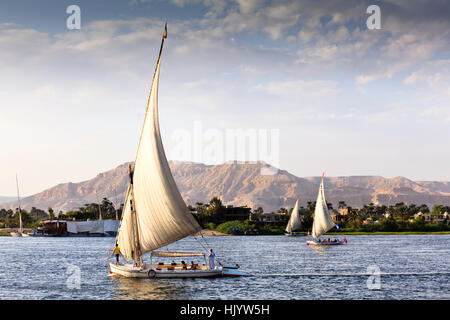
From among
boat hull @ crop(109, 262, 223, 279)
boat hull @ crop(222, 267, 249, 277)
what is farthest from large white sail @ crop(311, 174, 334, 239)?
boat hull @ crop(109, 262, 223, 279)

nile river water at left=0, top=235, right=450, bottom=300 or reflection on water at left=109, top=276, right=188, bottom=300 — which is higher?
reflection on water at left=109, top=276, right=188, bottom=300

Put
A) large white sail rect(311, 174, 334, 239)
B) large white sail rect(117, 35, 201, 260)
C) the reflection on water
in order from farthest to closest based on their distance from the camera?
1. large white sail rect(311, 174, 334, 239)
2. large white sail rect(117, 35, 201, 260)
3. the reflection on water

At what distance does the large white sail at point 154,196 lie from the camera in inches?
1742

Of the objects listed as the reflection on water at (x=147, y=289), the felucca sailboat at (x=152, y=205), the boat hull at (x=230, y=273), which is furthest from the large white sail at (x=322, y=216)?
the felucca sailboat at (x=152, y=205)

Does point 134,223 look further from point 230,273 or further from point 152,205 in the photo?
point 230,273

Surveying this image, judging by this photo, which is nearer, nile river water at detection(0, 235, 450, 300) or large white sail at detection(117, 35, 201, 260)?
nile river water at detection(0, 235, 450, 300)

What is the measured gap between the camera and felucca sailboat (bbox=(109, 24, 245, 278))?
146ft

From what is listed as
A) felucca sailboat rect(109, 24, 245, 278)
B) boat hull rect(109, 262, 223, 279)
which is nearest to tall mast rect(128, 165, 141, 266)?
felucca sailboat rect(109, 24, 245, 278)

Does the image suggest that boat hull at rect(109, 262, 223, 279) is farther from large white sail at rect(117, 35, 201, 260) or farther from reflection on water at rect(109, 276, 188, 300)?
large white sail at rect(117, 35, 201, 260)

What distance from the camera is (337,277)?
179 ft

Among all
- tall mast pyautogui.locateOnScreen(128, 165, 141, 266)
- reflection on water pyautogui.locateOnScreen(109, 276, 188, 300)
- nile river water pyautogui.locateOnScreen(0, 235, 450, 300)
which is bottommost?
nile river water pyautogui.locateOnScreen(0, 235, 450, 300)

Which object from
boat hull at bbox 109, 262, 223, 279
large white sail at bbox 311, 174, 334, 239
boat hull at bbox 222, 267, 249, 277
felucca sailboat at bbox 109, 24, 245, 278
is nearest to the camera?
felucca sailboat at bbox 109, 24, 245, 278
